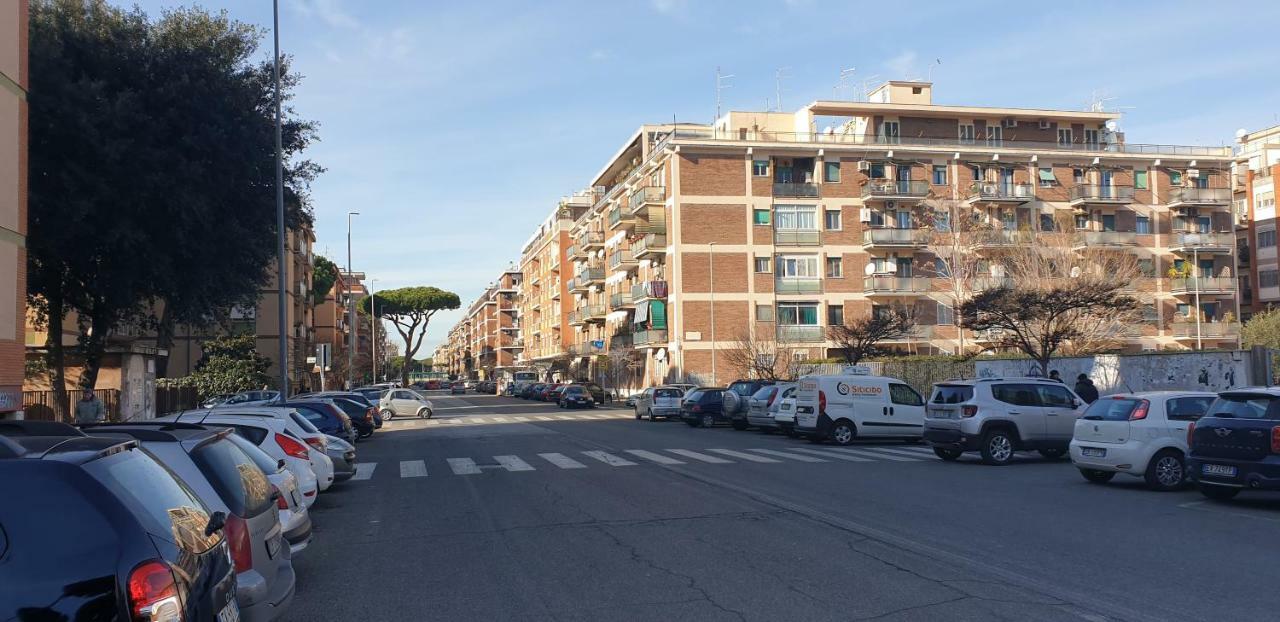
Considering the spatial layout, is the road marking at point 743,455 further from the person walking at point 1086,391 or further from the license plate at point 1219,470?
the person walking at point 1086,391

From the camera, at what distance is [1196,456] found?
13117 millimetres

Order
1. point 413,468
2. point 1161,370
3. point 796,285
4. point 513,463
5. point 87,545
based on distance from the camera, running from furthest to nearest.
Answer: point 796,285 → point 1161,370 → point 513,463 → point 413,468 → point 87,545

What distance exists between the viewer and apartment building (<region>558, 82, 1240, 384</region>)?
189 feet

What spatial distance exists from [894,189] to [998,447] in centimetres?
4216

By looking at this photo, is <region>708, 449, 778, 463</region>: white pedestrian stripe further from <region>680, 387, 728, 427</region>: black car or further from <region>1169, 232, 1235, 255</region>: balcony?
<region>1169, 232, 1235, 255</region>: balcony

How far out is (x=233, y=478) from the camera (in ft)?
21.6

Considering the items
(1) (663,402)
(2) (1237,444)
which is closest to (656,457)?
(2) (1237,444)

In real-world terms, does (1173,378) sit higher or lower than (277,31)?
lower

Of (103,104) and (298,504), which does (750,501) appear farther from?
(103,104)

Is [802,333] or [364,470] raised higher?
[802,333]

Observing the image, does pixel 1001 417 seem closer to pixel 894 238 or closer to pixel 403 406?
pixel 403 406

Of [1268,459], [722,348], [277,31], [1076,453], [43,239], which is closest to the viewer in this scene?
[1268,459]

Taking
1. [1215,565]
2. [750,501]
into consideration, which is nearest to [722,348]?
[750,501]

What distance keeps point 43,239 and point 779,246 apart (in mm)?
42611
